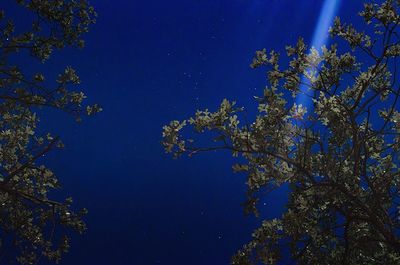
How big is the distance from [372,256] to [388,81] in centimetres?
440

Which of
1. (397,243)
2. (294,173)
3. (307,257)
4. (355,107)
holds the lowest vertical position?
(397,243)

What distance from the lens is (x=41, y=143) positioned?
438 inches

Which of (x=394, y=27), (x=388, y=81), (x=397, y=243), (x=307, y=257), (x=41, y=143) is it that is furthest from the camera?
(x=41, y=143)

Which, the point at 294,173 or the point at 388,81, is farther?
the point at 388,81

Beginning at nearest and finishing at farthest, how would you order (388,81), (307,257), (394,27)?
1. (394,27)
2. (388,81)
3. (307,257)

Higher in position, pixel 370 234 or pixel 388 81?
pixel 388 81

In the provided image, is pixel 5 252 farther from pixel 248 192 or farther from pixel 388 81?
pixel 388 81

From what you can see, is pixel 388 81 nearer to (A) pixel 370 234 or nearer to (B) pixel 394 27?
(B) pixel 394 27

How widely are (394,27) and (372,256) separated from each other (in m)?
5.57

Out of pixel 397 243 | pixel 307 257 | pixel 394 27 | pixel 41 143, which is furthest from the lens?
pixel 41 143

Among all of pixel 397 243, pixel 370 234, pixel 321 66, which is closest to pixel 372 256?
pixel 370 234

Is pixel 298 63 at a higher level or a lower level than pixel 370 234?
higher

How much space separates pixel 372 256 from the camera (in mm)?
9383

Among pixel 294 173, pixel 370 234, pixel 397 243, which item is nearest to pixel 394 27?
pixel 294 173
